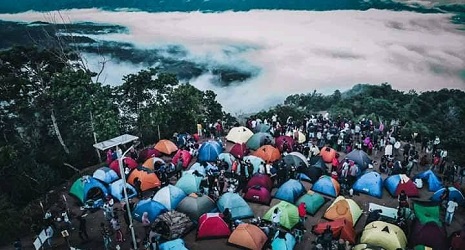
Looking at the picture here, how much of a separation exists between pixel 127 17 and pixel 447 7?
33637 mm

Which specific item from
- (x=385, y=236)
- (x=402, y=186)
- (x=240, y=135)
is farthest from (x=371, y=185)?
(x=240, y=135)

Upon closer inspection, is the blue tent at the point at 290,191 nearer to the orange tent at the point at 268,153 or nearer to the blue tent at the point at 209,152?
the orange tent at the point at 268,153

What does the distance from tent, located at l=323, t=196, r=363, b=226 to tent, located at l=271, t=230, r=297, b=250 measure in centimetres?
220

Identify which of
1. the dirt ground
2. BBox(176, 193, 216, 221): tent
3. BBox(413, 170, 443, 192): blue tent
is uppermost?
BBox(176, 193, 216, 221): tent

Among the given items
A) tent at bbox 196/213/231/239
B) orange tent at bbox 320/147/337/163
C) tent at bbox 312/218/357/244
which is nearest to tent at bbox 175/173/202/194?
tent at bbox 196/213/231/239

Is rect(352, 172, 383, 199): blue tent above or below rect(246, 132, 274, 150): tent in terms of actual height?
below

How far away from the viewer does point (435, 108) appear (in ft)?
104

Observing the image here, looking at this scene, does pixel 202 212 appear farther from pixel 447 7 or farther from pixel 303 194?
pixel 447 7

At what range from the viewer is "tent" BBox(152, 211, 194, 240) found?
40.7ft

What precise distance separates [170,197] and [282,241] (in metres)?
4.46

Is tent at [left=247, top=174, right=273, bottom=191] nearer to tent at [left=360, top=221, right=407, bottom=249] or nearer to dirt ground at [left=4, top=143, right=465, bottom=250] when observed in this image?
dirt ground at [left=4, top=143, right=465, bottom=250]

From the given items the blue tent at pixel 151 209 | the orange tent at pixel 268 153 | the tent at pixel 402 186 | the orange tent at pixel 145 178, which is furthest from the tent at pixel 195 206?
the tent at pixel 402 186

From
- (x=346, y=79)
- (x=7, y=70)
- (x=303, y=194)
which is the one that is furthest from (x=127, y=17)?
(x=303, y=194)

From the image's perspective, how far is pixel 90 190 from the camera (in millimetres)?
15453
